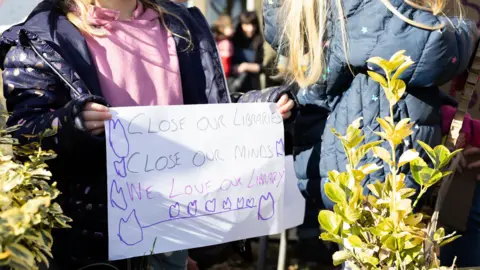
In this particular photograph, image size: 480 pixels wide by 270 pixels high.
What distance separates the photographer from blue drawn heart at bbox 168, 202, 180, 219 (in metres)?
1.53

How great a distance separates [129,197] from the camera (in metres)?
1.47

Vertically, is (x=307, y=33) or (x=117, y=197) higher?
(x=307, y=33)

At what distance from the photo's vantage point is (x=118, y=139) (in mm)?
1457

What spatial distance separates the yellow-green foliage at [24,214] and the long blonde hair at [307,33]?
0.83 metres

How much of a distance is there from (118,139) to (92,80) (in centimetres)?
19

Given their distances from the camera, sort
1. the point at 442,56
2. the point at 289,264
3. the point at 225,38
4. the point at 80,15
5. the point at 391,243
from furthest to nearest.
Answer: the point at 225,38, the point at 289,264, the point at 80,15, the point at 442,56, the point at 391,243

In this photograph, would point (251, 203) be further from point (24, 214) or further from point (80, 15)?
→ point (24, 214)

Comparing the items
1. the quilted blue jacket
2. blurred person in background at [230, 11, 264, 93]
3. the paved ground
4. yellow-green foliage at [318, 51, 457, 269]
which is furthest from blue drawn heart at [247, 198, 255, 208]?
blurred person in background at [230, 11, 264, 93]

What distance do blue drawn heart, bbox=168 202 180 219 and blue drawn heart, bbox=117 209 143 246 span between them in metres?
0.09

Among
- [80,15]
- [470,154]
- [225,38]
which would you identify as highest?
[80,15]

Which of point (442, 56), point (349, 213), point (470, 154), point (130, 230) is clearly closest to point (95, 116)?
point (130, 230)

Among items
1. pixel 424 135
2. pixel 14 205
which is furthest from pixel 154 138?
pixel 424 135

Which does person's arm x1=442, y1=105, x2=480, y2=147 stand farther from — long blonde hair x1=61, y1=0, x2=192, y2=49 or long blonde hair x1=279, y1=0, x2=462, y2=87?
long blonde hair x1=61, y1=0, x2=192, y2=49

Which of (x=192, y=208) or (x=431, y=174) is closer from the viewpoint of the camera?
(x=431, y=174)
